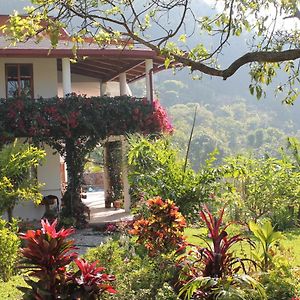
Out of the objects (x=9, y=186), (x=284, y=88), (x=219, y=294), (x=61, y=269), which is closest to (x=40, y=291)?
(x=61, y=269)

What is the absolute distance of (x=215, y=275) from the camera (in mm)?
6262

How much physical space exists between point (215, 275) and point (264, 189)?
960cm

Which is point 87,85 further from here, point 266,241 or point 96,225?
point 266,241

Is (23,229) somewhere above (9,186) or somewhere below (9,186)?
below

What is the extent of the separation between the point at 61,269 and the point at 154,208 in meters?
2.11

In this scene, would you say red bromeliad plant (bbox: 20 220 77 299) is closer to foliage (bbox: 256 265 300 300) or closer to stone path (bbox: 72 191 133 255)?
foliage (bbox: 256 265 300 300)

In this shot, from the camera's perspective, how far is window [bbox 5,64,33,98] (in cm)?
1783

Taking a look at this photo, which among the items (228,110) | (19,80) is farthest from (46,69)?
(228,110)

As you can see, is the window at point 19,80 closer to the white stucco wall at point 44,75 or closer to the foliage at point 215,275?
the white stucco wall at point 44,75

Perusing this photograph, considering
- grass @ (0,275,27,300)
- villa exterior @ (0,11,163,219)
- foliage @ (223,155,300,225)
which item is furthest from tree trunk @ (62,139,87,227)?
grass @ (0,275,27,300)

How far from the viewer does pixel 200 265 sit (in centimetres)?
661

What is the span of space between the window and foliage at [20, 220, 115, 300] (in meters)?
12.4

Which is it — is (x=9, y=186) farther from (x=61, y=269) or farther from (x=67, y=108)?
(x=61, y=269)

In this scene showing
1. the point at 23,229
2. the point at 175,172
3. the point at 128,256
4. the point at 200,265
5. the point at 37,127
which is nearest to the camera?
the point at 200,265
